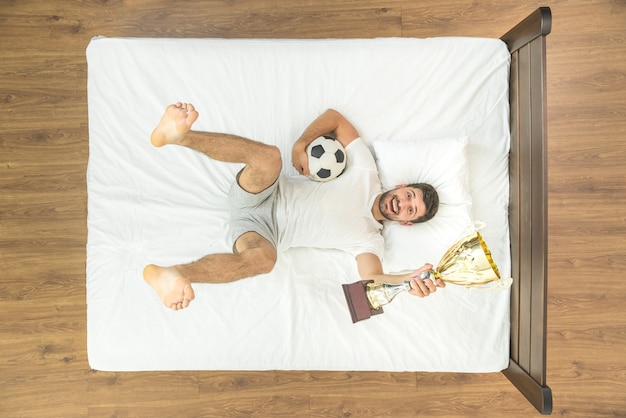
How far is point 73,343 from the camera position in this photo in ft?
7.58

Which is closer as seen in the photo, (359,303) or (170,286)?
(170,286)

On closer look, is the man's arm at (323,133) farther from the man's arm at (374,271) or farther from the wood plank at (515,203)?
the wood plank at (515,203)

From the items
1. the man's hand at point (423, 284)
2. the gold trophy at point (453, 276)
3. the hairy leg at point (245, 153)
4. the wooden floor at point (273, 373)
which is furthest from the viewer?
the wooden floor at point (273, 373)

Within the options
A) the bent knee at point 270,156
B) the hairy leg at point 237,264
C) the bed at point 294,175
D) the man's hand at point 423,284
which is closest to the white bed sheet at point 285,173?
the bed at point 294,175

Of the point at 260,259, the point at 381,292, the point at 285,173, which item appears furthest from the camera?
the point at 285,173

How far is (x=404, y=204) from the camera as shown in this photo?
1910mm

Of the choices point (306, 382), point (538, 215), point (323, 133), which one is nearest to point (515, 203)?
point (538, 215)

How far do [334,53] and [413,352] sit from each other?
1.26 meters

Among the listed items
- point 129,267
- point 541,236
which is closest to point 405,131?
point 541,236

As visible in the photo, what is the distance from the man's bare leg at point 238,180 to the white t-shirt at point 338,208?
0.15 metres

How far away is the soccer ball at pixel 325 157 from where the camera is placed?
6.36 ft

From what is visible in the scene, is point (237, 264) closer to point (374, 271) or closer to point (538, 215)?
point (374, 271)

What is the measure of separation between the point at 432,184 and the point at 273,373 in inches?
43.9

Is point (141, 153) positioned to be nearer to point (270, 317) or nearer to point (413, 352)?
point (270, 317)
